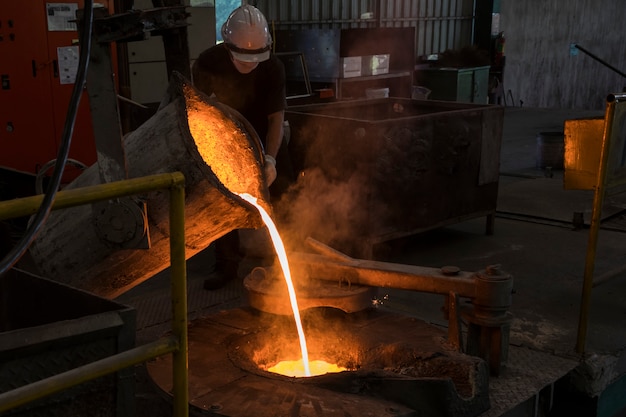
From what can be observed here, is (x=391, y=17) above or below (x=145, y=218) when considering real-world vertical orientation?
above

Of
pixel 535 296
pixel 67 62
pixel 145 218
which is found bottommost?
pixel 535 296

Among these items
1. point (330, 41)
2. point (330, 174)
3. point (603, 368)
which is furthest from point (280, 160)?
point (330, 41)

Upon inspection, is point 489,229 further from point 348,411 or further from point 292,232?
point 348,411

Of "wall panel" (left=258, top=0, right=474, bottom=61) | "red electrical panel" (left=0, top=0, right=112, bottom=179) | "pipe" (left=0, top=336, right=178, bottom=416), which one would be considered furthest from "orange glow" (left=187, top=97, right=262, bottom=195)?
"wall panel" (left=258, top=0, right=474, bottom=61)

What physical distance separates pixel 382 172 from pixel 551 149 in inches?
165

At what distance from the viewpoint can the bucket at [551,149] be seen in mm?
8239

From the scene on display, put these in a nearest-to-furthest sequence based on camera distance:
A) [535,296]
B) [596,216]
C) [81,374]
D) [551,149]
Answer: [81,374] < [596,216] < [535,296] < [551,149]

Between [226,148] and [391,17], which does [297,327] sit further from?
[391,17]

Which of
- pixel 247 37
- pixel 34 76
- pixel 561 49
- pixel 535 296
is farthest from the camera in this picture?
pixel 561 49

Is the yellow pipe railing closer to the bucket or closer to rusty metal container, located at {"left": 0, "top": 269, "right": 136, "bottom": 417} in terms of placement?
rusty metal container, located at {"left": 0, "top": 269, "right": 136, "bottom": 417}

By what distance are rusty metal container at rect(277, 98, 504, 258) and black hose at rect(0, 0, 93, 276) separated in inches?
114

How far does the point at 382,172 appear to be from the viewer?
187 inches

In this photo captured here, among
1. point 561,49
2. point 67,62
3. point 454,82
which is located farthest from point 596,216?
point 561,49

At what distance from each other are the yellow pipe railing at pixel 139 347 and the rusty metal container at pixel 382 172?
111 inches
